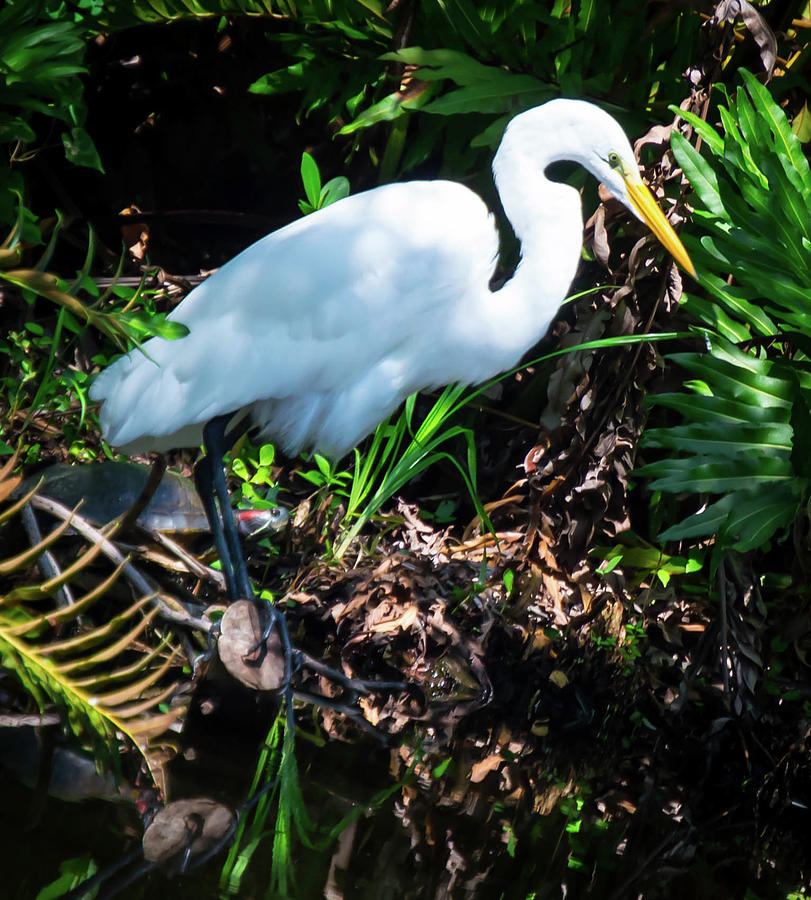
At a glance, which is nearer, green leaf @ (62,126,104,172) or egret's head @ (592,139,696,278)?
egret's head @ (592,139,696,278)

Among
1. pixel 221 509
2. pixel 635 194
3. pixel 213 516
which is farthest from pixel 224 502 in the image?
pixel 635 194

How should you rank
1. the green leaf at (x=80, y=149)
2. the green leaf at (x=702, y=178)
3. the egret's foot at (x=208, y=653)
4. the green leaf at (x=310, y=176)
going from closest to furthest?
1. the egret's foot at (x=208, y=653)
2. the green leaf at (x=702, y=178)
3. the green leaf at (x=310, y=176)
4. the green leaf at (x=80, y=149)

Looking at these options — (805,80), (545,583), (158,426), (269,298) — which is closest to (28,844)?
(158,426)

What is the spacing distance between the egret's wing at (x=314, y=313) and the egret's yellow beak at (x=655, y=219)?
0.40 metres

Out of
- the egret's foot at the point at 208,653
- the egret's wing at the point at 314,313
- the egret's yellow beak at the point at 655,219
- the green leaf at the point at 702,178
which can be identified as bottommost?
the egret's foot at the point at 208,653

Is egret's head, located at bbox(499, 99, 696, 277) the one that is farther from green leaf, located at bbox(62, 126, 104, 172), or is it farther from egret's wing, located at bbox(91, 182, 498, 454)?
green leaf, located at bbox(62, 126, 104, 172)

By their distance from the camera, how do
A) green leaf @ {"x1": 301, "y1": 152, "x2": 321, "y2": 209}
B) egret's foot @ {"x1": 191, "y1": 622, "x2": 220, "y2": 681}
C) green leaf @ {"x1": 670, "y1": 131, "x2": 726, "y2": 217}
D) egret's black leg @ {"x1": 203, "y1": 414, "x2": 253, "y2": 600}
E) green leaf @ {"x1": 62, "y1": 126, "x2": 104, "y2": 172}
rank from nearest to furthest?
egret's foot @ {"x1": 191, "y1": 622, "x2": 220, "y2": 681}, green leaf @ {"x1": 670, "y1": 131, "x2": 726, "y2": 217}, egret's black leg @ {"x1": 203, "y1": 414, "x2": 253, "y2": 600}, green leaf @ {"x1": 301, "y1": 152, "x2": 321, "y2": 209}, green leaf @ {"x1": 62, "y1": 126, "x2": 104, "y2": 172}

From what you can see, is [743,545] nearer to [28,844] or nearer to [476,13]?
[28,844]

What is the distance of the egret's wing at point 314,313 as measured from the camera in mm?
2779

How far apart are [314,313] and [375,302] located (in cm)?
17

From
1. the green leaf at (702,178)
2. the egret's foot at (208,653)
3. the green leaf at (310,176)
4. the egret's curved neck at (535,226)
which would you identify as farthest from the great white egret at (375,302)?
the green leaf at (310,176)

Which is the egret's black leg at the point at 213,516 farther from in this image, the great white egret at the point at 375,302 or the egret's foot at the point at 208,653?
the egret's foot at the point at 208,653

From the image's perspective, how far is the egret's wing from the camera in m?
2.78

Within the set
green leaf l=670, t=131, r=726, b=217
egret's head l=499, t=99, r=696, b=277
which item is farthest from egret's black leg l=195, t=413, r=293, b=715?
green leaf l=670, t=131, r=726, b=217
